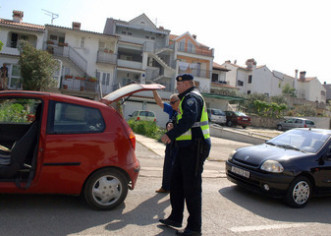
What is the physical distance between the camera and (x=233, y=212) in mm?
4766

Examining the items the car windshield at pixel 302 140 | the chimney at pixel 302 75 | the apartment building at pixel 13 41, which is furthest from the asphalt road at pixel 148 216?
the chimney at pixel 302 75

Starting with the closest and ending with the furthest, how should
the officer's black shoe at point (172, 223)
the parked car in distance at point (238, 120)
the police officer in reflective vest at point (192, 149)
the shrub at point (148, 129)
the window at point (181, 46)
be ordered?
the police officer in reflective vest at point (192, 149), the officer's black shoe at point (172, 223), the shrub at point (148, 129), the parked car in distance at point (238, 120), the window at point (181, 46)

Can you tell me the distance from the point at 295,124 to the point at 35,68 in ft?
79.3

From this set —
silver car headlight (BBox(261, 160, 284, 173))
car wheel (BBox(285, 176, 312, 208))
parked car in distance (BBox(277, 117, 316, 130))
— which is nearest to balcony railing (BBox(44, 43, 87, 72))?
parked car in distance (BBox(277, 117, 316, 130))

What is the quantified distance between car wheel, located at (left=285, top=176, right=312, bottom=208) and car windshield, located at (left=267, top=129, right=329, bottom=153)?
0.75 metres

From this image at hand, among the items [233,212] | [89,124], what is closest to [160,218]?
[233,212]

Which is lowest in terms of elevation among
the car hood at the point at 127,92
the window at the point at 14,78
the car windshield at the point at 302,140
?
the car windshield at the point at 302,140

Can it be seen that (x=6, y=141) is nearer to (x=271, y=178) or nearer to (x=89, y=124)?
(x=89, y=124)

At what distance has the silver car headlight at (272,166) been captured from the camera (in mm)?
5249

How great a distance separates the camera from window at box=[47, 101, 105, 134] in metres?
4.00

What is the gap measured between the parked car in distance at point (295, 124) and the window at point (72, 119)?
2704 centimetres

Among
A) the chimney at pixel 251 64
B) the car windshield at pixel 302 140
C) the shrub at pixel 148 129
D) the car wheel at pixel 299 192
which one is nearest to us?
the car wheel at pixel 299 192

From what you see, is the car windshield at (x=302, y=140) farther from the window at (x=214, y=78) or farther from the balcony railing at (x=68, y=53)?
the window at (x=214, y=78)

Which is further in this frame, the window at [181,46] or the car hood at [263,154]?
the window at [181,46]
